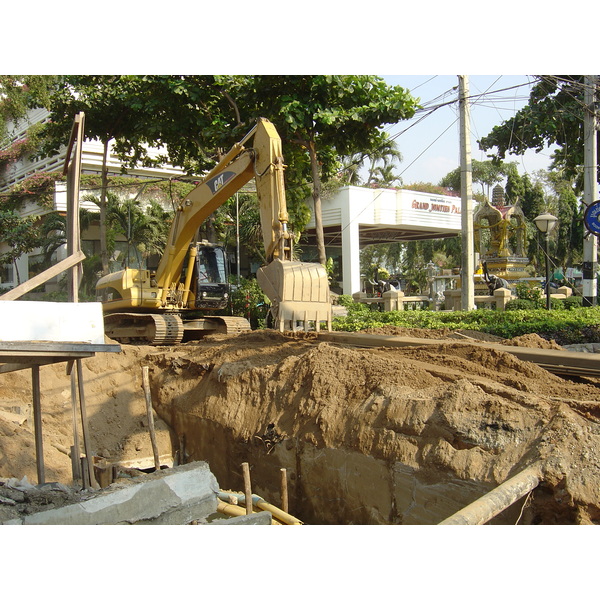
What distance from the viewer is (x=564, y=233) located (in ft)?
134

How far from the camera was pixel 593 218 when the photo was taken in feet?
43.9

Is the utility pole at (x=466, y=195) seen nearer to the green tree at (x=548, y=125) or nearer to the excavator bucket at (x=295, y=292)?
the green tree at (x=548, y=125)

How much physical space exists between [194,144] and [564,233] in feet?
101

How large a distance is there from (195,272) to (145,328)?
1743 millimetres

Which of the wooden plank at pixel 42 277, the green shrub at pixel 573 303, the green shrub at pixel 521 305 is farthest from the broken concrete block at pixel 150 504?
the green shrub at pixel 573 303

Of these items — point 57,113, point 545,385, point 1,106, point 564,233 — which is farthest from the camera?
point 564,233

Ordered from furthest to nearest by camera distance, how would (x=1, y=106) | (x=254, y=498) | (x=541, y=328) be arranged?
(x=1, y=106), (x=541, y=328), (x=254, y=498)

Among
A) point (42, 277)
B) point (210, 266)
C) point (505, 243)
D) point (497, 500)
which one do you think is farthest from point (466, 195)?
point (42, 277)

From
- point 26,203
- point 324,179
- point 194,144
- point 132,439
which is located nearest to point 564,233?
point 324,179

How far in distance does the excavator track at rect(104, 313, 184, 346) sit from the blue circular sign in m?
9.63

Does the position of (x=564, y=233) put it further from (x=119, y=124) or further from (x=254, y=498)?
(x=254, y=498)

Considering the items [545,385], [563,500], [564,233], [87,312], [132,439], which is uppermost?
[564,233]

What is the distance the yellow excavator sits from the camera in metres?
9.96

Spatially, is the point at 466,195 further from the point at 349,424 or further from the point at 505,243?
the point at 505,243
